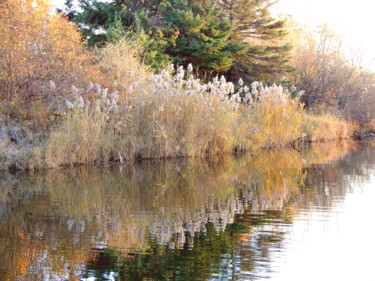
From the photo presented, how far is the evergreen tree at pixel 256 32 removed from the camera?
81.0ft

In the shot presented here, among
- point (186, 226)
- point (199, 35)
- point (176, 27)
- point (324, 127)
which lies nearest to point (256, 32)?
point (199, 35)

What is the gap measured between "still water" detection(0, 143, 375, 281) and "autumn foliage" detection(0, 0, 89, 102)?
10.5ft

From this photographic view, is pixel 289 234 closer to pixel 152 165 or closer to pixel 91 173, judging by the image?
pixel 91 173

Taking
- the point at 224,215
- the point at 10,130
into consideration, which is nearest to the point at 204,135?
the point at 10,130

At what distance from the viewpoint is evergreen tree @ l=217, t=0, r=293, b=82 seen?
24703 millimetres

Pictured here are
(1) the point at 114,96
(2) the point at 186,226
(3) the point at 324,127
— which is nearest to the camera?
(2) the point at 186,226

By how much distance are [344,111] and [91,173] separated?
751 inches

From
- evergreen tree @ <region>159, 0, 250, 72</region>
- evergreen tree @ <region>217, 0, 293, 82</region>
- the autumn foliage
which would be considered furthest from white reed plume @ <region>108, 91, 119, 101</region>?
evergreen tree @ <region>217, 0, 293, 82</region>

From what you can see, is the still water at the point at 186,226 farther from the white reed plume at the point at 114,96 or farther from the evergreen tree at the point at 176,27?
the evergreen tree at the point at 176,27

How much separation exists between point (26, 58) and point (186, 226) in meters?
8.99

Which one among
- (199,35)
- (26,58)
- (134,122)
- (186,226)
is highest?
(199,35)

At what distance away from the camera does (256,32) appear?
2558 cm

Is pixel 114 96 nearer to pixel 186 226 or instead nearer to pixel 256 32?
pixel 186 226

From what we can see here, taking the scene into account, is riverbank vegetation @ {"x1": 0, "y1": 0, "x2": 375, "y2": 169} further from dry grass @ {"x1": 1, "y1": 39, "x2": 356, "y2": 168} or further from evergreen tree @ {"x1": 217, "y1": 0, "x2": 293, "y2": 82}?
evergreen tree @ {"x1": 217, "y1": 0, "x2": 293, "y2": 82}
